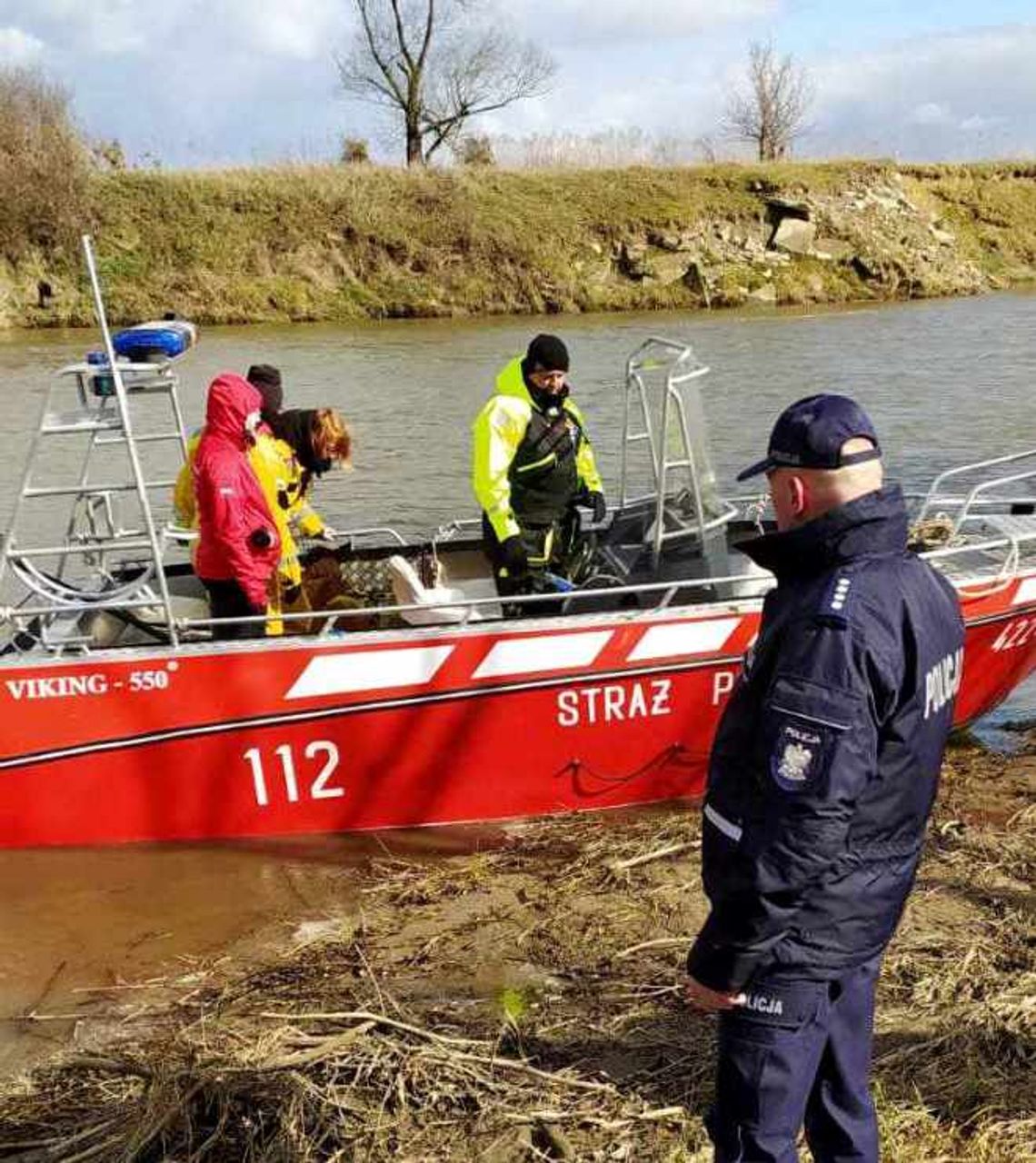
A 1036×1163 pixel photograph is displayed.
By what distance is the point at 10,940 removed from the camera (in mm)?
4695

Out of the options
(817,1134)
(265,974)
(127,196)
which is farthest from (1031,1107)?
(127,196)

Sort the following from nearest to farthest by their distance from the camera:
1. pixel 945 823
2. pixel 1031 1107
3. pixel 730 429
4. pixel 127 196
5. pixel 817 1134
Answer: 1. pixel 817 1134
2. pixel 1031 1107
3. pixel 945 823
4. pixel 730 429
5. pixel 127 196

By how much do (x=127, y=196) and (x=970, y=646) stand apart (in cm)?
2787

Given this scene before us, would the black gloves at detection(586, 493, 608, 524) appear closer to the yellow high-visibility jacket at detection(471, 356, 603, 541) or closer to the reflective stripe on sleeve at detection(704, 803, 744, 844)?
the yellow high-visibility jacket at detection(471, 356, 603, 541)

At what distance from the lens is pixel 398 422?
15.8 m

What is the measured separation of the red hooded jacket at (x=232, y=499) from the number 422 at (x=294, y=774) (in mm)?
621

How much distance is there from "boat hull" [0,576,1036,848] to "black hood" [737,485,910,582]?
9.25ft

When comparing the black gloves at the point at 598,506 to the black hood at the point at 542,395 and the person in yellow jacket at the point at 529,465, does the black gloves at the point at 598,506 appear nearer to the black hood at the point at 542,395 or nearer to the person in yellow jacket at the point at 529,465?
the person in yellow jacket at the point at 529,465

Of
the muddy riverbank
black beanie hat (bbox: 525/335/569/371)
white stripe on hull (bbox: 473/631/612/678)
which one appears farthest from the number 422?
black beanie hat (bbox: 525/335/569/371)

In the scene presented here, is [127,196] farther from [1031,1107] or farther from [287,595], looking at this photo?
[1031,1107]

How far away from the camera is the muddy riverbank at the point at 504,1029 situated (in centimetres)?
299

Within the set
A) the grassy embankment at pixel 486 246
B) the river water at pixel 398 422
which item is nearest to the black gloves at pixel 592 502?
the river water at pixel 398 422

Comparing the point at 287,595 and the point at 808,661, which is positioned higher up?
the point at 808,661

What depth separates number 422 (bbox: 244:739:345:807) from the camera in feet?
16.5
